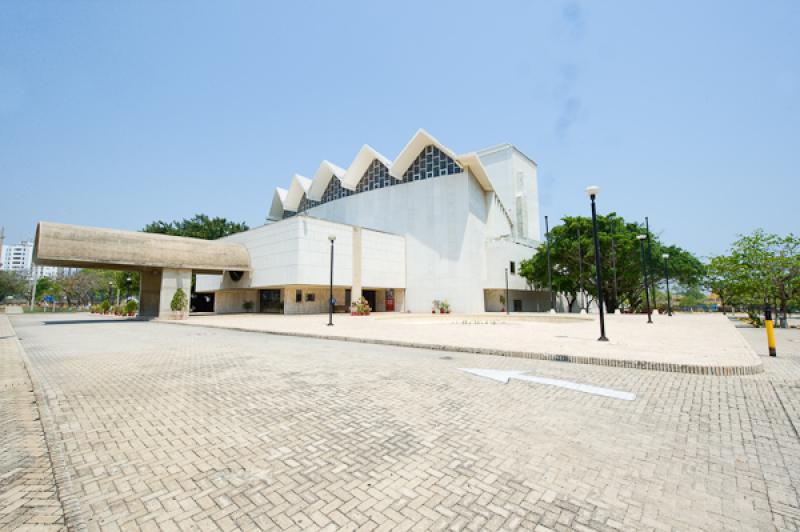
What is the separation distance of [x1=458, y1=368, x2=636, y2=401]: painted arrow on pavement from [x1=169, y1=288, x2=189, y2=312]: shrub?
27658 millimetres

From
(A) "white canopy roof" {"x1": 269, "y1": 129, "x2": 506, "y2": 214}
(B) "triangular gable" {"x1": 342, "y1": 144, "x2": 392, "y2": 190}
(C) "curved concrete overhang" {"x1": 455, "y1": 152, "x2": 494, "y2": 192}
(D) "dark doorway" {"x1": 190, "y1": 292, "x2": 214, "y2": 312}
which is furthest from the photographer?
(D) "dark doorway" {"x1": 190, "y1": 292, "x2": 214, "y2": 312}

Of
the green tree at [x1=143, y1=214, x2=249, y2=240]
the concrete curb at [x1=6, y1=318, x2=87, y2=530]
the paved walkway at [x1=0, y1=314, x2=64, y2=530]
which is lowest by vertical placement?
the paved walkway at [x1=0, y1=314, x2=64, y2=530]

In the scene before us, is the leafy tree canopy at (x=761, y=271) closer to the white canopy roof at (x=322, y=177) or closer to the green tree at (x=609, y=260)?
the green tree at (x=609, y=260)

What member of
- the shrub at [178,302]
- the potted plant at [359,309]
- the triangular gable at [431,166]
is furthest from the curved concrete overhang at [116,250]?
the triangular gable at [431,166]

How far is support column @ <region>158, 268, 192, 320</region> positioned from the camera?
27609mm

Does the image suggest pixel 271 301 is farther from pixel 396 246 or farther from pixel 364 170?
pixel 364 170

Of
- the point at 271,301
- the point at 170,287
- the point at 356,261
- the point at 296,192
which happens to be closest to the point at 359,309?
the point at 356,261

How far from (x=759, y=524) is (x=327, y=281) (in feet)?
109

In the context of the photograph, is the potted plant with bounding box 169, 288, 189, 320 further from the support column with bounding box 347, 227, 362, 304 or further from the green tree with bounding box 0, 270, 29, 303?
the green tree with bounding box 0, 270, 29, 303

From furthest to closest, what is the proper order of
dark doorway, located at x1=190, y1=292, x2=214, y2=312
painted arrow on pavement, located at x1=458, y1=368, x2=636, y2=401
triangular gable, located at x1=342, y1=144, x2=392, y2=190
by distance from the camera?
dark doorway, located at x1=190, y1=292, x2=214, y2=312 → triangular gable, located at x1=342, y1=144, x2=392, y2=190 → painted arrow on pavement, located at x1=458, y1=368, x2=636, y2=401

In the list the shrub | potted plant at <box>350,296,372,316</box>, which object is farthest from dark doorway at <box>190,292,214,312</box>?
potted plant at <box>350,296,372,316</box>

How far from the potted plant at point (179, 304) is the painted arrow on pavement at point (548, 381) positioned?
27629mm

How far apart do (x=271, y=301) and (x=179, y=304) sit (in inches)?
440

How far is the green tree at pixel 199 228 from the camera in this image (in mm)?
49906
